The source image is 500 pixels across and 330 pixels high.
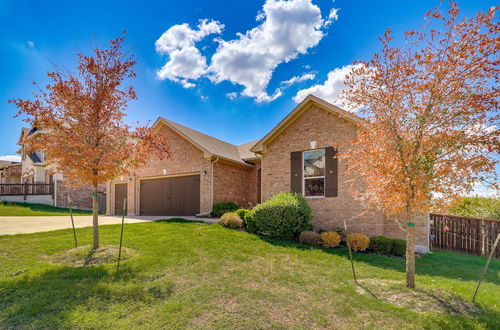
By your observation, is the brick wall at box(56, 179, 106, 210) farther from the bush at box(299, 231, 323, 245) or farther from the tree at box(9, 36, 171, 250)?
the bush at box(299, 231, 323, 245)

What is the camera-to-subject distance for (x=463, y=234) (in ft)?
36.8

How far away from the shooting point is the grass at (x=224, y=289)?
12.4ft

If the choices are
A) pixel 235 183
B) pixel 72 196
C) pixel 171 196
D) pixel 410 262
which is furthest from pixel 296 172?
pixel 72 196

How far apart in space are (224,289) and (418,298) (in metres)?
3.42

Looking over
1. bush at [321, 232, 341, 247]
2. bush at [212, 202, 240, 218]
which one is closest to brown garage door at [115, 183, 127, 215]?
bush at [212, 202, 240, 218]

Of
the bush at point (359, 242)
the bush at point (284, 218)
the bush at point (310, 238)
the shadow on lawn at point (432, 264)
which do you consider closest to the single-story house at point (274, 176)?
the shadow on lawn at point (432, 264)

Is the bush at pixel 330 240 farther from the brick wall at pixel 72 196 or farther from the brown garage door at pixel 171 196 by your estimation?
the brick wall at pixel 72 196

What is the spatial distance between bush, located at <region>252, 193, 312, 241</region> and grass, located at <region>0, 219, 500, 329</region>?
4.85 feet

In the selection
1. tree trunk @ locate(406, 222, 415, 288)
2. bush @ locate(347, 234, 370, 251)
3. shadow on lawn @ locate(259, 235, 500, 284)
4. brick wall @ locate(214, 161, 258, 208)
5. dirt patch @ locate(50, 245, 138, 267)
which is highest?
brick wall @ locate(214, 161, 258, 208)

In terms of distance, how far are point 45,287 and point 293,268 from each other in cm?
495

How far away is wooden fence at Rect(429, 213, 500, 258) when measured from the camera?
10.7m

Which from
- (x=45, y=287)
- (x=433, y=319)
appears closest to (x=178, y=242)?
(x=45, y=287)

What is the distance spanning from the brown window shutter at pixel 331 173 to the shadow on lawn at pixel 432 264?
2659mm

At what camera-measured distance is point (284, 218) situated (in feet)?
30.9
